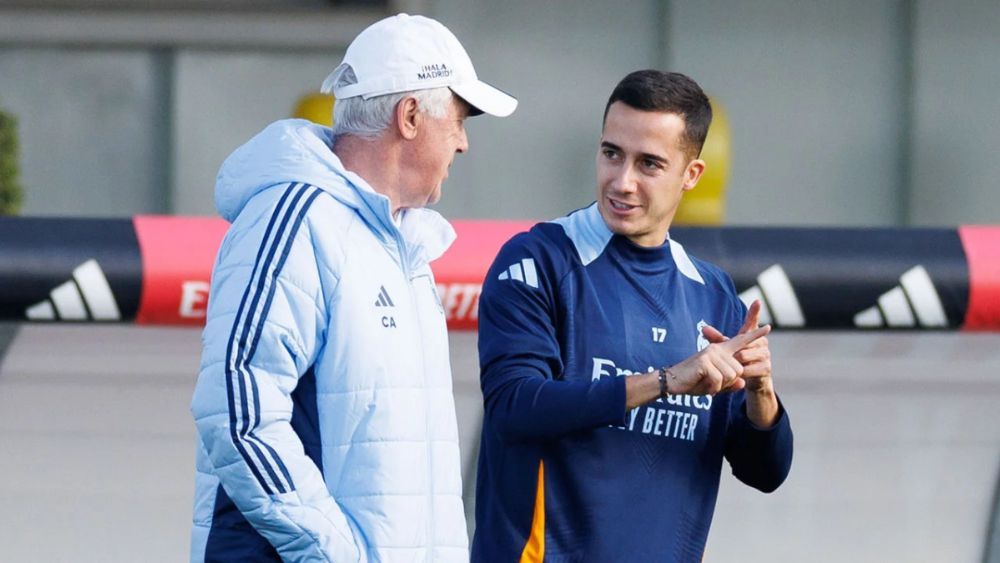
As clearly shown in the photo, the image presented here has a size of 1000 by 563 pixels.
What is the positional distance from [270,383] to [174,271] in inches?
102

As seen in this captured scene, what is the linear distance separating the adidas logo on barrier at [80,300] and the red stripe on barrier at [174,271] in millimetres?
107

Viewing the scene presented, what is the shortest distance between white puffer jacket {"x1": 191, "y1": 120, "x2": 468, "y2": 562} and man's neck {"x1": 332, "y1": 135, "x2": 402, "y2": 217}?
42 millimetres

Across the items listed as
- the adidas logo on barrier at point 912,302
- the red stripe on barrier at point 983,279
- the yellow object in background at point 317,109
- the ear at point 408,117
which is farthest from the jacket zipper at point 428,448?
the yellow object in background at point 317,109

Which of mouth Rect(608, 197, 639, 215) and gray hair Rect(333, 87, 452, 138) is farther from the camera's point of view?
mouth Rect(608, 197, 639, 215)

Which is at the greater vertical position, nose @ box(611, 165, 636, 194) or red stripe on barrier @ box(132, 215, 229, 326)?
nose @ box(611, 165, 636, 194)

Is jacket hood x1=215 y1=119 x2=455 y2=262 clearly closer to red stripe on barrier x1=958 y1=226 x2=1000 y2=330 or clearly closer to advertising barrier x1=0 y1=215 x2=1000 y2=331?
advertising barrier x1=0 y1=215 x2=1000 y2=331

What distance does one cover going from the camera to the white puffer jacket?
6.85 ft

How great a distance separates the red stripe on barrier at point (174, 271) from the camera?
458 cm

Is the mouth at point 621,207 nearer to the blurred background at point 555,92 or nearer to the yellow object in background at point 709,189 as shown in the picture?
the yellow object in background at point 709,189

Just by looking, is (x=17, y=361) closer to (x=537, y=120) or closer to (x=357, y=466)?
(x=357, y=466)

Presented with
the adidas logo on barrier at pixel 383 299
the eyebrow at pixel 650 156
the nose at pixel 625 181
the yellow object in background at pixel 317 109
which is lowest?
the adidas logo on barrier at pixel 383 299

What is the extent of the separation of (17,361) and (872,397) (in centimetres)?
271

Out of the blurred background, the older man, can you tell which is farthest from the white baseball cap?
the blurred background

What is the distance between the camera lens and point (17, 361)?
187 inches
